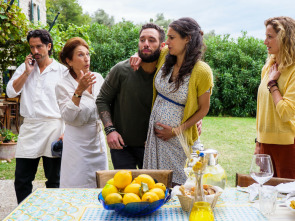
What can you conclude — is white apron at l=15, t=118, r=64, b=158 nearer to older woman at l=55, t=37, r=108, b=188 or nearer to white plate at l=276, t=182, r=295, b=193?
older woman at l=55, t=37, r=108, b=188

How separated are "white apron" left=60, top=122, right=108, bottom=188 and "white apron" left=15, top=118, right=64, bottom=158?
297 mm

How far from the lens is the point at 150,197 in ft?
4.71

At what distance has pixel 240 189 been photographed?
72.2 inches

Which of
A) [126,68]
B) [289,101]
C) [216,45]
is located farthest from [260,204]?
[216,45]

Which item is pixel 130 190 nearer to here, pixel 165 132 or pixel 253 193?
pixel 253 193

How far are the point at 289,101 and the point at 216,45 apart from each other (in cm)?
1058

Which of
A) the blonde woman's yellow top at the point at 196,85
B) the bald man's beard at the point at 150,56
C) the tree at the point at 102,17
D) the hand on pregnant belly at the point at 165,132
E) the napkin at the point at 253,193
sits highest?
the tree at the point at 102,17

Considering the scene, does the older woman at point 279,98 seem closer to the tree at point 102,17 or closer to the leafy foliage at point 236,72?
the leafy foliage at point 236,72

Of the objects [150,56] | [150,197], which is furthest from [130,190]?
[150,56]

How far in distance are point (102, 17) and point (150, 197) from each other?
40.6 metres

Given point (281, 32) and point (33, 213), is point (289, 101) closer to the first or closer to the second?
point (281, 32)

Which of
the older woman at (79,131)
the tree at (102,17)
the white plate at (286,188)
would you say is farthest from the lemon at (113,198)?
the tree at (102,17)

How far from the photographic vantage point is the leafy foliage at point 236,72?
12.0m

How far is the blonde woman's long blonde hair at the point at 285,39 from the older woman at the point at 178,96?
2.11 ft
